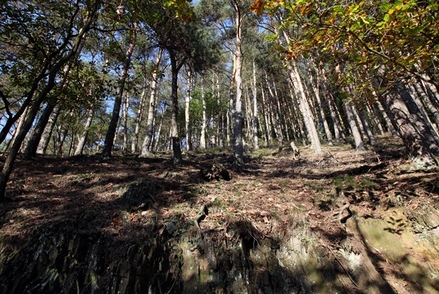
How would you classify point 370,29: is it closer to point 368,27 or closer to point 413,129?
point 368,27

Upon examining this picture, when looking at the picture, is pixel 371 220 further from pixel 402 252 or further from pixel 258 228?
pixel 258 228

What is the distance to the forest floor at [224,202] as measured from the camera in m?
4.47

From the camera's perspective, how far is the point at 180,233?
462 cm

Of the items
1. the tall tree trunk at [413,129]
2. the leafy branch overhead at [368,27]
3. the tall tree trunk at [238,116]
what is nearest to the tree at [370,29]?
the leafy branch overhead at [368,27]

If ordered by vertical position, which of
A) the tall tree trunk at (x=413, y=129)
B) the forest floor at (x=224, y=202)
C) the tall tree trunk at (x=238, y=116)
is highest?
the tall tree trunk at (x=238, y=116)

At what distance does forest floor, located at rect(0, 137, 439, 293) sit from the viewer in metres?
4.47

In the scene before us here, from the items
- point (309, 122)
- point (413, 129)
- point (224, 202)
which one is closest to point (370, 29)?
point (224, 202)

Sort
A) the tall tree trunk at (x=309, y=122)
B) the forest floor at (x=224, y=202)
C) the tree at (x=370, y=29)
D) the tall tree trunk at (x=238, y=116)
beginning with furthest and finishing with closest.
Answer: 1. the tall tree trunk at (x=309, y=122)
2. the tall tree trunk at (x=238, y=116)
3. the forest floor at (x=224, y=202)
4. the tree at (x=370, y=29)

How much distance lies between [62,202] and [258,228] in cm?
468

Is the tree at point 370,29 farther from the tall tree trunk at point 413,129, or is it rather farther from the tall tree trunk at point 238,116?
the tall tree trunk at point 238,116

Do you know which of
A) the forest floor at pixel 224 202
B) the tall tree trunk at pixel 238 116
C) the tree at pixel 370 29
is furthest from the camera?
the tall tree trunk at pixel 238 116

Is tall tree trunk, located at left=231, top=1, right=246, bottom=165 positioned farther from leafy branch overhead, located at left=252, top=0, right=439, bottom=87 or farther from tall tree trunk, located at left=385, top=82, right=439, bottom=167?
leafy branch overhead, located at left=252, top=0, right=439, bottom=87

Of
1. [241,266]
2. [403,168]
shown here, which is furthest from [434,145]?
[241,266]

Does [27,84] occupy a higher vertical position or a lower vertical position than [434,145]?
higher
